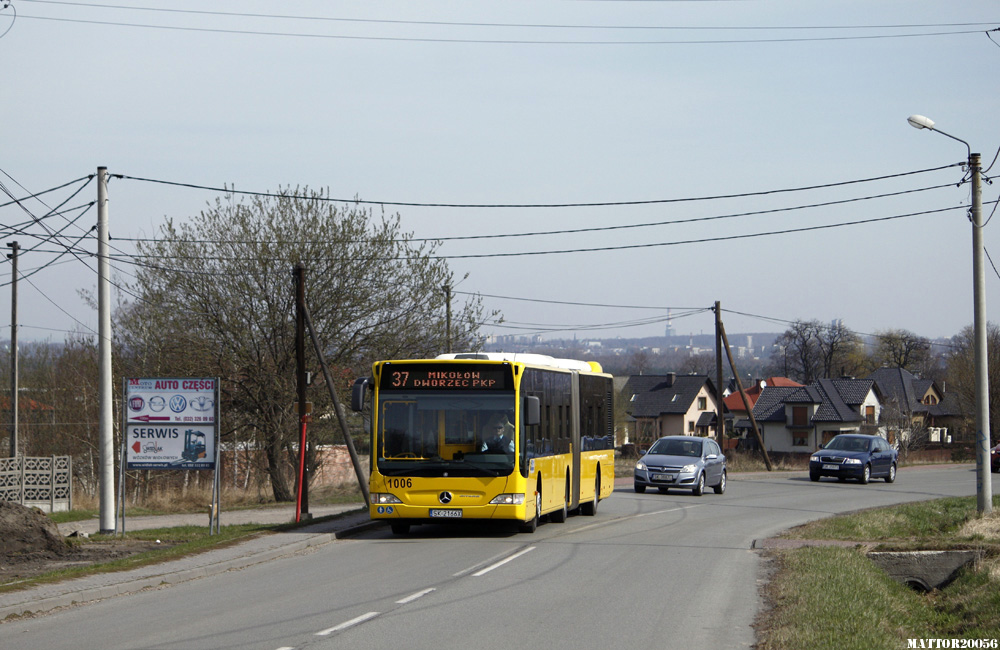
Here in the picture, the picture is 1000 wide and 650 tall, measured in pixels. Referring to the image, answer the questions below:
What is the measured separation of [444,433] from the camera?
1747 cm

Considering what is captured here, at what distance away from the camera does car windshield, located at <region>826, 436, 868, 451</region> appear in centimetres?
3899

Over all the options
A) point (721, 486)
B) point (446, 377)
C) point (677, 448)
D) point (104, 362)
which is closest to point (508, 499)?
point (446, 377)

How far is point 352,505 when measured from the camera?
1176 inches

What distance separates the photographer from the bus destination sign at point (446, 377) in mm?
17562

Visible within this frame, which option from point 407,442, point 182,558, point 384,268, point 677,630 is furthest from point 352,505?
point 677,630

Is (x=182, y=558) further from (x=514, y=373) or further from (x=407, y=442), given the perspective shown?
(x=514, y=373)

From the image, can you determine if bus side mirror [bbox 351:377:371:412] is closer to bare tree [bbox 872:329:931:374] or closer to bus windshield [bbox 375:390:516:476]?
bus windshield [bbox 375:390:516:476]

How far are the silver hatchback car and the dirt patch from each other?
57.8 ft

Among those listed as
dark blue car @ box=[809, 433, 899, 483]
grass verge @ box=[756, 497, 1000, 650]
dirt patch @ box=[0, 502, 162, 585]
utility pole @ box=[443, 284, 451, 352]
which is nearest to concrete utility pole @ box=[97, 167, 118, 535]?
dirt patch @ box=[0, 502, 162, 585]

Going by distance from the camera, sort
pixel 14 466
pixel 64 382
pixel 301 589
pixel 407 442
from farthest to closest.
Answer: pixel 64 382 < pixel 14 466 < pixel 407 442 < pixel 301 589

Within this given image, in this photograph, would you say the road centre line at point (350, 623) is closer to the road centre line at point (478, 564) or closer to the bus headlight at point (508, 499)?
the road centre line at point (478, 564)

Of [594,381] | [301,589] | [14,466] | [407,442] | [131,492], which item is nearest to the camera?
[301,589]

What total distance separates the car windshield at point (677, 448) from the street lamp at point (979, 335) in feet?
36.0

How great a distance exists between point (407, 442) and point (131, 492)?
69.2 feet
